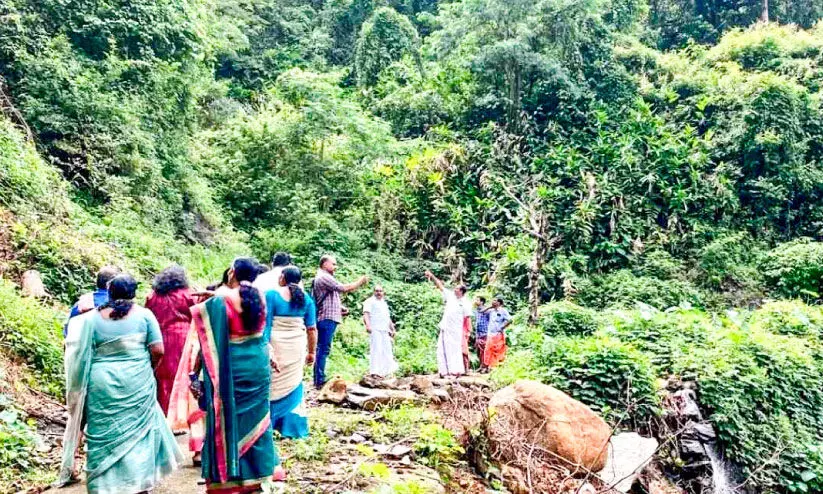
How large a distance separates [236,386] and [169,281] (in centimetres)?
184

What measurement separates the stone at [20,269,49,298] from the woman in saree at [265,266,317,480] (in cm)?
452

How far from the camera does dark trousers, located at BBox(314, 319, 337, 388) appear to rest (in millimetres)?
7371

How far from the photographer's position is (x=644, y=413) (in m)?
8.07

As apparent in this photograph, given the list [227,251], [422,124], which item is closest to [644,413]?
[227,251]

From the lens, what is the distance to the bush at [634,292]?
Answer: 16016 millimetres

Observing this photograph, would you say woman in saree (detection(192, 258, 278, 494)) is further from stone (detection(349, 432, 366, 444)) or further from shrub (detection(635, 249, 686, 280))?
shrub (detection(635, 249, 686, 280))

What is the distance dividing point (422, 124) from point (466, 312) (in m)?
12.3

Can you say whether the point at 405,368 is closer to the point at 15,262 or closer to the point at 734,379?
the point at 734,379

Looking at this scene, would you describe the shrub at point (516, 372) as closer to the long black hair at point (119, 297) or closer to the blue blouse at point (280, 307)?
the blue blouse at point (280, 307)

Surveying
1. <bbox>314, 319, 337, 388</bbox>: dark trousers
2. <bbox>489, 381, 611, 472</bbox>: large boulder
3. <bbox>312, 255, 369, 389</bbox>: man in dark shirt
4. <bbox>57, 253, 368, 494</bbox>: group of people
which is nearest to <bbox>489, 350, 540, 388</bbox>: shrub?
<bbox>489, 381, 611, 472</bbox>: large boulder

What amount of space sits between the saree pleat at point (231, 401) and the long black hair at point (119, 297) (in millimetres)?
608

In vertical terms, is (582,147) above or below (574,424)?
above

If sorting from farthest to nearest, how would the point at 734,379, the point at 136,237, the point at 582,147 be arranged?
the point at 582,147 → the point at 136,237 → the point at 734,379

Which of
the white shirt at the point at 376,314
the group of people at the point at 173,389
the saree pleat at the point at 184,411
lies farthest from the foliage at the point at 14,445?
the white shirt at the point at 376,314
